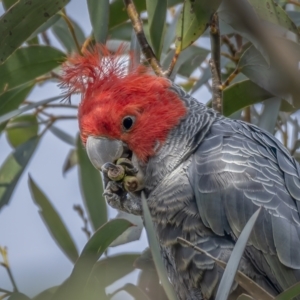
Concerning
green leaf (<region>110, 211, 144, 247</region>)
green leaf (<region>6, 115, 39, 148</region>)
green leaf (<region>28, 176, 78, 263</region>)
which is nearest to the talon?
green leaf (<region>110, 211, 144, 247</region>)

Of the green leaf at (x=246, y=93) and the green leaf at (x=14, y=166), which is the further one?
the green leaf at (x=14, y=166)

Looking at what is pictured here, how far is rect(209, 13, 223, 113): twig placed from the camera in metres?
2.38

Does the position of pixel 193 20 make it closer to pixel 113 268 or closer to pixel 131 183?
pixel 131 183

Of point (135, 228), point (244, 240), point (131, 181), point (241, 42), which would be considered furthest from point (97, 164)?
point (241, 42)

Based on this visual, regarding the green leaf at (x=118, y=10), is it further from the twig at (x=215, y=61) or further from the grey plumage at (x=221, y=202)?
the grey plumage at (x=221, y=202)

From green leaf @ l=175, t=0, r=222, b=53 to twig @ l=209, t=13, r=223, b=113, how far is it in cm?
5

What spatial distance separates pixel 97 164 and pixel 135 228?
1.24ft

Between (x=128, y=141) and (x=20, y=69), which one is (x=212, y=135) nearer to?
(x=128, y=141)

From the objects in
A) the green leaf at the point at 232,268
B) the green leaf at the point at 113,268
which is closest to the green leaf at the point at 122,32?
the green leaf at the point at 113,268

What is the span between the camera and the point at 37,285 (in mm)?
1054

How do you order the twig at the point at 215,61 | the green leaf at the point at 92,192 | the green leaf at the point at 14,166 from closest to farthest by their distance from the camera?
the twig at the point at 215,61 → the green leaf at the point at 92,192 → the green leaf at the point at 14,166

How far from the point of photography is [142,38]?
2482mm

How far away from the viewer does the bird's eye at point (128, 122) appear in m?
2.51

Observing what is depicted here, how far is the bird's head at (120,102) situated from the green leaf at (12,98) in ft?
1.19
